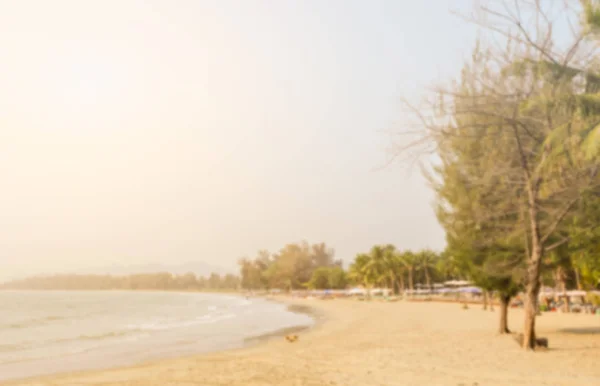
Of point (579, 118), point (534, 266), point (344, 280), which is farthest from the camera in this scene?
point (344, 280)

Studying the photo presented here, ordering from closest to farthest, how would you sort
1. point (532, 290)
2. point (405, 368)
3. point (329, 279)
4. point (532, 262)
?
1. point (405, 368)
2. point (532, 262)
3. point (532, 290)
4. point (329, 279)

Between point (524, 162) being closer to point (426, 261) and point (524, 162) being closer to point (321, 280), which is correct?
point (426, 261)

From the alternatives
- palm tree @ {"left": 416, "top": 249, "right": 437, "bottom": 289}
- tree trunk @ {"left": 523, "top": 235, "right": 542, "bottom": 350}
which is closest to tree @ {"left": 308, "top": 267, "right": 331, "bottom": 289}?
palm tree @ {"left": 416, "top": 249, "right": 437, "bottom": 289}

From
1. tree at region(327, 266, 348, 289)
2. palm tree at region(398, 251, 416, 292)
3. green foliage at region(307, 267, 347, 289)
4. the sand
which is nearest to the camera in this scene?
the sand

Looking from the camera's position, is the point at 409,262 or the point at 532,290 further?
the point at 409,262

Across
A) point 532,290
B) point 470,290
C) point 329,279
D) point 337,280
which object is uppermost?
point 329,279

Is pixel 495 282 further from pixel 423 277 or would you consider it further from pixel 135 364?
pixel 423 277

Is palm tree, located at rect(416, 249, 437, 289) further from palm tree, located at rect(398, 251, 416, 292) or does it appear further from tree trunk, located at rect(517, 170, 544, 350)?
tree trunk, located at rect(517, 170, 544, 350)

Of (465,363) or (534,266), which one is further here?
(534,266)

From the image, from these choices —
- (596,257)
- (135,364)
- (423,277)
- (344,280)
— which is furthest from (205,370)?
(344,280)

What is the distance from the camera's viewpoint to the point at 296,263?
157125 millimetres

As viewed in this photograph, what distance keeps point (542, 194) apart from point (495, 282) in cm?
543

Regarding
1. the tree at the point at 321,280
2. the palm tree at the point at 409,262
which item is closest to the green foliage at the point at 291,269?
the tree at the point at 321,280

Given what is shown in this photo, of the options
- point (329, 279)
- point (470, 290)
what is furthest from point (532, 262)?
point (329, 279)
